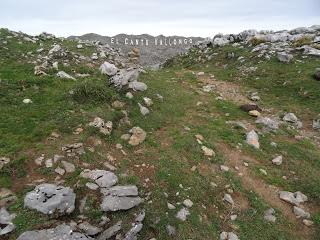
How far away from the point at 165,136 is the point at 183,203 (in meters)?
4.12

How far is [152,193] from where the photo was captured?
12.1m

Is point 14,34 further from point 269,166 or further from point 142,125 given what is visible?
point 269,166

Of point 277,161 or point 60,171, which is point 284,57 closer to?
point 277,161

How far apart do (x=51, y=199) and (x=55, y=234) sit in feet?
4.27

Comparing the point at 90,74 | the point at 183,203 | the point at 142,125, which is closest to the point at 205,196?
the point at 183,203

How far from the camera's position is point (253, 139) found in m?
16.6

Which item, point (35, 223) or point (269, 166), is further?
point (269, 166)

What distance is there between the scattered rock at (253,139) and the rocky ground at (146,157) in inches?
3.5

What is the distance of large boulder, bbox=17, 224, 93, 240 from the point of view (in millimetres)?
9906

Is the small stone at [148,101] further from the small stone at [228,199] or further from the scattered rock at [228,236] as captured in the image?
the scattered rock at [228,236]

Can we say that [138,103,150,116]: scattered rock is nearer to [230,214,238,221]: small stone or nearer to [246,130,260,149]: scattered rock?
[246,130,260,149]: scattered rock

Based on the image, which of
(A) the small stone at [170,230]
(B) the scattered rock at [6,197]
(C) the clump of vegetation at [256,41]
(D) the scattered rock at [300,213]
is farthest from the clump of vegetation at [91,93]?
(C) the clump of vegetation at [256,41]

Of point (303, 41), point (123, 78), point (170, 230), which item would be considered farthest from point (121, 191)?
point (303, 41)

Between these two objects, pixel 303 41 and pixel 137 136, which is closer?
pixel 137 136
